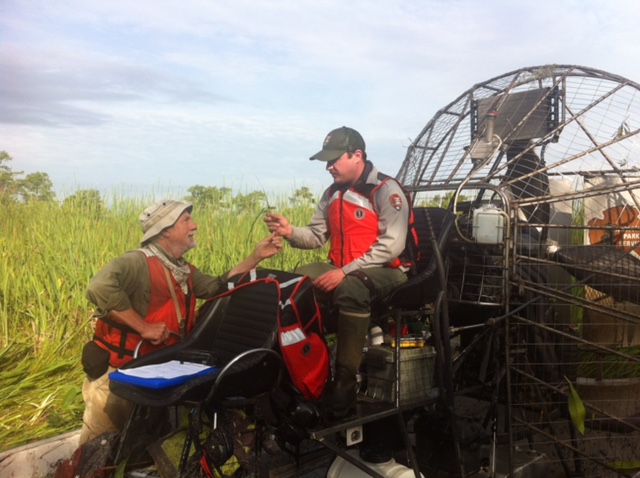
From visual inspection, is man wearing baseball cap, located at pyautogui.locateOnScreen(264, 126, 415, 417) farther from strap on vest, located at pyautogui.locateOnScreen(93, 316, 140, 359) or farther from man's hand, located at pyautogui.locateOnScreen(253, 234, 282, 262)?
strap on vest, located at pyautogui.locateOnScreen(93, 316, 140, 359)

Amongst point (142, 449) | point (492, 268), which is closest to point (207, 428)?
point (142, 449)

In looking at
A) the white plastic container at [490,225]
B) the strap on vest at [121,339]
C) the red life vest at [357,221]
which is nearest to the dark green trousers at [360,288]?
the red life vest at [357,221]

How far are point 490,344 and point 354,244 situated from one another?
135 centimetres

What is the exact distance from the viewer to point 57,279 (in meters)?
6.12

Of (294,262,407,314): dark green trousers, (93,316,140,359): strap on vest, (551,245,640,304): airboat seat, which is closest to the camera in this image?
(294,262,407,314): dark green trousers

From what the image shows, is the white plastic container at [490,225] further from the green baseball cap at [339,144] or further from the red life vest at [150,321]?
the red life vest at [150,321]

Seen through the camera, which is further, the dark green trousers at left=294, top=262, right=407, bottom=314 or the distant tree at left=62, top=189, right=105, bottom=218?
the distant tree at left=62, top=189, right=105, bottom=218

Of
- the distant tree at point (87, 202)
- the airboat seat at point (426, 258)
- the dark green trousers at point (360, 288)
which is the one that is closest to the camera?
the dark green trousers at point (360, 288)

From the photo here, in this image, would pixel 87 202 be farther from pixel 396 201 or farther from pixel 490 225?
pixel 490 225

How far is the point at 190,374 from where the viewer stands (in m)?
3.16

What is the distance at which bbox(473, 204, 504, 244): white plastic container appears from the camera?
4223 mm

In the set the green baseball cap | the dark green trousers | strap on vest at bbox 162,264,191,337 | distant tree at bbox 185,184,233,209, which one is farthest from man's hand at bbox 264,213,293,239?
distant tree at bbox 185,184,233,209

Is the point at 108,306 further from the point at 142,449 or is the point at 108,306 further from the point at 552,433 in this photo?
the point at 552,433

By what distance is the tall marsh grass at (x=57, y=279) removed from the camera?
498 centimetres
